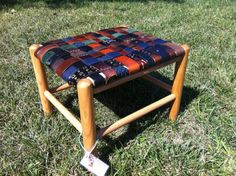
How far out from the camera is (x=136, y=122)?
188 centimetres

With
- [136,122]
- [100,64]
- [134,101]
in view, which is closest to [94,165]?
[100,64]

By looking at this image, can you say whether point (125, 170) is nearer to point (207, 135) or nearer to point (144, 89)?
point (207, 135)

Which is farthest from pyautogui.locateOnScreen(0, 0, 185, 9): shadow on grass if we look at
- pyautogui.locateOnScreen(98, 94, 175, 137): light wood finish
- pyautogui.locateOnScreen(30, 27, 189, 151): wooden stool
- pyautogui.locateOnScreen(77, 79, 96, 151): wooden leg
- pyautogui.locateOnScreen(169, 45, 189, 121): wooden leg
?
pyautogui.locateOnScreen(77, 79, 96, 151): wooden leg

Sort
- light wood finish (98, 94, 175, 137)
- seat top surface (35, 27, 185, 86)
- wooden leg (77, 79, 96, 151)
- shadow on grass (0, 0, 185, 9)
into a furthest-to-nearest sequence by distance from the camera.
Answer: shadow on grass (0, 0, 185, 9), light wood finish (98, 94, 175, 137), seat top surface (35, 27, 185, 86), wooden leg (77, 79, 96, 151)

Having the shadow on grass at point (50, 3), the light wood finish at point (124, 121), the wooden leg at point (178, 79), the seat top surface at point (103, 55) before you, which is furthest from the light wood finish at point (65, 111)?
the shadow on grass at point (50, 3)

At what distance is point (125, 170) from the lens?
1.51 meters

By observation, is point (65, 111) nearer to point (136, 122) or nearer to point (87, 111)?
point (87, 111)

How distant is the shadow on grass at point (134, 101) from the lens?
181cm

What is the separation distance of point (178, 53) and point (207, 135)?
0.56 meters

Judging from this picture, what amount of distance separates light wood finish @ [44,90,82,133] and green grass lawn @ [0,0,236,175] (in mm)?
182

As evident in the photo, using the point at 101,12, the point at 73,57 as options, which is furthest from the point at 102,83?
the point at 101,12

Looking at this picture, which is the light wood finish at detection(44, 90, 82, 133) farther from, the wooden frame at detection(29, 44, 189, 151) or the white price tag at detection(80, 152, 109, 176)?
the white price tag at detection(80, 152, 109, 176)

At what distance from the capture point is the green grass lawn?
155 cm

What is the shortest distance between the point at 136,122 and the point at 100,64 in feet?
2.08
